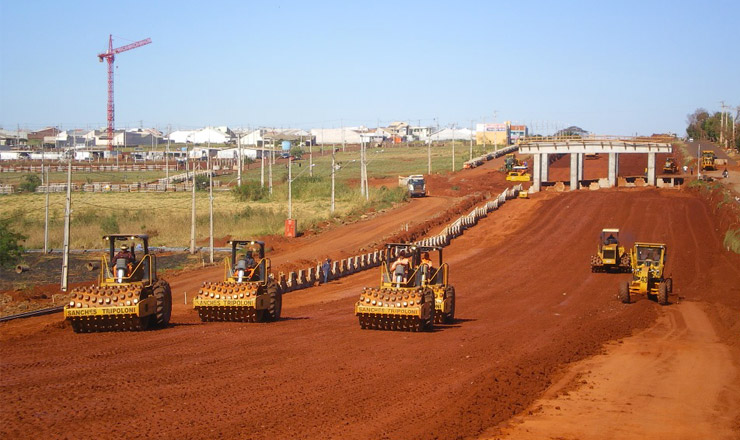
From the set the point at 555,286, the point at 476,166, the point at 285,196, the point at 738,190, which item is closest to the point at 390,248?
the point at 555,286

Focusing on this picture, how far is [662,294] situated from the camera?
3231 cm

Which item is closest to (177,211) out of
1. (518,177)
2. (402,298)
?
(518,177)

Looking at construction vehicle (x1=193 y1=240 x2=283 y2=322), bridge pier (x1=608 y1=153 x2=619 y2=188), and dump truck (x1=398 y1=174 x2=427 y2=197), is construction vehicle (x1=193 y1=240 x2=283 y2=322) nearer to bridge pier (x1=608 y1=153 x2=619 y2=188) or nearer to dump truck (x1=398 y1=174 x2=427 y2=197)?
dump truck (x1=398 y1=174 x2=427 y2=197)

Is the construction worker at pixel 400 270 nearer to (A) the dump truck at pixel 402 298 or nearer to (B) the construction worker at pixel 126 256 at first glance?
(A) the dump truck at pixel 402 298

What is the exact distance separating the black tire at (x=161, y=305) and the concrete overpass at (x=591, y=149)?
2486 inches

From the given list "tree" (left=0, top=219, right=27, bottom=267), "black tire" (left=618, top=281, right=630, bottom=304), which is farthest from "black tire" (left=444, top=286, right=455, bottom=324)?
"tree" (left=0, top=219, right=27, bottom=267)

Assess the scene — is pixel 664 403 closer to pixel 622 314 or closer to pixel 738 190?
pixel 622 314

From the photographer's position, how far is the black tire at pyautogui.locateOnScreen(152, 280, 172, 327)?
2200 cm

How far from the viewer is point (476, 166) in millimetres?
118062

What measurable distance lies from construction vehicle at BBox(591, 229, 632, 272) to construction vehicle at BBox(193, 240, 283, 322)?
2372 centimetres

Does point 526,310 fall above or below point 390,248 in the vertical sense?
below

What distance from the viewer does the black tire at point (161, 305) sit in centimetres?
2200

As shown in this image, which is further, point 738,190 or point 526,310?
point 738,190

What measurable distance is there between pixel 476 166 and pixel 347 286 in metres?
81.9
